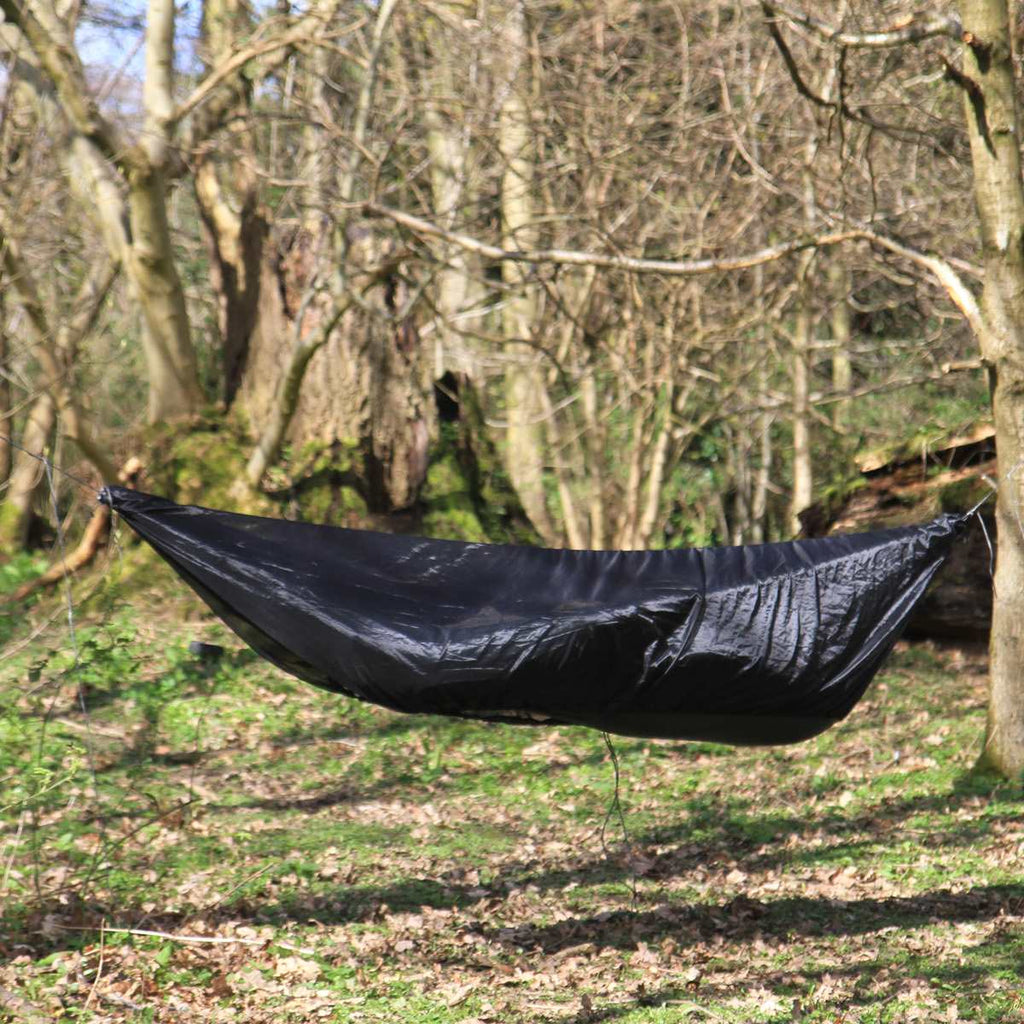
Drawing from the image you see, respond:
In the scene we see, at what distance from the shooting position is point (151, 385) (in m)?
7.98

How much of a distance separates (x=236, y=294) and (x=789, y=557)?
5.73 meters

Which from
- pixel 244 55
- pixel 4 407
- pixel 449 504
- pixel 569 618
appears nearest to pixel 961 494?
pixel 449 504

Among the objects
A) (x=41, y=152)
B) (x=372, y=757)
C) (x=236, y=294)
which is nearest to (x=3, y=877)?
(x=372, y=757)

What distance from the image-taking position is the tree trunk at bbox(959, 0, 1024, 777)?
477cm

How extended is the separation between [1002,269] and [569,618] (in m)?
Result: 2.55

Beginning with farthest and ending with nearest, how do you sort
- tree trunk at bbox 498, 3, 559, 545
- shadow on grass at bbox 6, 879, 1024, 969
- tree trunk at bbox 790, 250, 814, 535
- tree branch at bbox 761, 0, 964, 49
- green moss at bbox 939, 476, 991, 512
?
tree trunk at bbox 790, 250, 814, 535, tree trunk at bbox 498, 3, 559, 545, green moss at bbox 939, 476, 991, 512, tree branch at bbox 761, 0, 964, 49, shadow on grass at bbox 6, 879, 1024, 969

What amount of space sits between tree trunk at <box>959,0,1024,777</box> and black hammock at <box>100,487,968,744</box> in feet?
3.60

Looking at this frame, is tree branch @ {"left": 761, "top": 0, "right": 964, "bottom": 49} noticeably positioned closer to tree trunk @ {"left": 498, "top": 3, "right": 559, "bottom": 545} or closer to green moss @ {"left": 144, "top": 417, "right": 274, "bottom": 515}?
tree trunk @ {"left": 498, "top": 3, "right": 559, "bottom": 545}

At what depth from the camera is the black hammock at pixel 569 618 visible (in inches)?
139

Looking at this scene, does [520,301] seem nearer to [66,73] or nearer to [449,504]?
[449,504]

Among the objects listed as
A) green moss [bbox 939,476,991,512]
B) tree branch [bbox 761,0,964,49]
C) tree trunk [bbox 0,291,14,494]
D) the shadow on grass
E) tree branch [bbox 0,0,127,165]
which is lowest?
the shadow on grass

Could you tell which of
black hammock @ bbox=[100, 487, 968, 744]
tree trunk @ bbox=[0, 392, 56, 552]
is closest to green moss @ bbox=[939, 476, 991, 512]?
black hammock @ bbox=[100, 487, 968, 744]

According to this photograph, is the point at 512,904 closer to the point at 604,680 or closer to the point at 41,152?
the point at 604,680

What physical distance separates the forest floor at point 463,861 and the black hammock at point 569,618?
2.44 feet
